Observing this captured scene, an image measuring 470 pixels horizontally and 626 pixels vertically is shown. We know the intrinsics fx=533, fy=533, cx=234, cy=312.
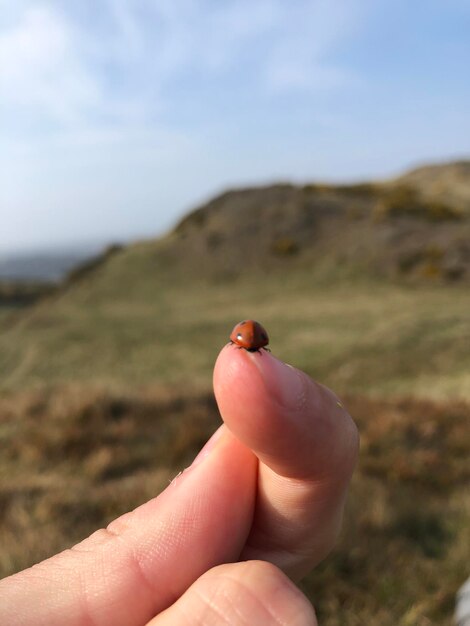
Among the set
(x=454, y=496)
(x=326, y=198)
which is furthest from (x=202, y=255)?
(x=454, y=496)

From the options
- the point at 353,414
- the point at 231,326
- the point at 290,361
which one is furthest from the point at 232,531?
the point at 231,326

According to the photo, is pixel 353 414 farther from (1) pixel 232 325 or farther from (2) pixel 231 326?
(2) pixel 231 326

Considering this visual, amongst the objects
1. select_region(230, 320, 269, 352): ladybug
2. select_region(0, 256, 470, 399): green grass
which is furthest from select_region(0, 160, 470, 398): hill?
select_region(230, 320, 269, 352): ladybug

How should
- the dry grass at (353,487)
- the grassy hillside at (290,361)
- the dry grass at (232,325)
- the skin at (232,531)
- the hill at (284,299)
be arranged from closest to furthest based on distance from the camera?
the skin at (232,531) → the dry grass at (353,487) → the grassy hillside at (290,361) → the dry grass at (232,325) → the hill at (284,299)

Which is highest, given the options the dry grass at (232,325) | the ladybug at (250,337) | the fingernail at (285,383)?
the ladybug at (250,337)

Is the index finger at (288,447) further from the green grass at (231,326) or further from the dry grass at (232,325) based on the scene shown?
the dry grass at (232,325)

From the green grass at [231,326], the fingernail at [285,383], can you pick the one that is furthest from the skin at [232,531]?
the green grass at [231,326]

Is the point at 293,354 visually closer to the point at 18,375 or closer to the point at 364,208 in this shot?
the point at 18,375
